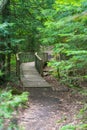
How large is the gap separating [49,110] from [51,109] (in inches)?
5.4

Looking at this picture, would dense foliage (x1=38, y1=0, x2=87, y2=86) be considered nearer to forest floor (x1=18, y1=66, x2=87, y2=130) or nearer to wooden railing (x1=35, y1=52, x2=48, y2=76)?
forest floor (x1=18, y1=66, x2=87, y2=130)

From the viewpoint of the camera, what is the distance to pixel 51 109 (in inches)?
321

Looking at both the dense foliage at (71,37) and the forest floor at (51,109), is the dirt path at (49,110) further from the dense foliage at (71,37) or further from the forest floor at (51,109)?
the dense foliage at (71,37)

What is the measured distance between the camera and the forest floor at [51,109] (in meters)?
6.78

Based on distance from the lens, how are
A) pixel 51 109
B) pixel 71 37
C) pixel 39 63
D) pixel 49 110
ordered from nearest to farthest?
1. pixel 71 37
2. pixel 49 110
3. pixel 51 109
4. pixel 39 63

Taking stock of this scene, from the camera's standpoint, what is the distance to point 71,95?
10430mm

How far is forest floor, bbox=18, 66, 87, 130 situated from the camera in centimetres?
678

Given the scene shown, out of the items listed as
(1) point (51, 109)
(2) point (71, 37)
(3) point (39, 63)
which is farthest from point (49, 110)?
(3) point (39, 63)

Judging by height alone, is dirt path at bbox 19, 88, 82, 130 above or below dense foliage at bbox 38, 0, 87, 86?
below

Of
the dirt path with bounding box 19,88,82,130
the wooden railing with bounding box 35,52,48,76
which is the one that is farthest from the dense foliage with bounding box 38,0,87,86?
the wooden railing with bounding box 35,52,48,76

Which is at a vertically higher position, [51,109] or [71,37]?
[71,37]

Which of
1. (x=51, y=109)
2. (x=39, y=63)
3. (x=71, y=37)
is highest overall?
(x=71, y=37)

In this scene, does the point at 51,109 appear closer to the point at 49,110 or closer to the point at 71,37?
the point at 49,110

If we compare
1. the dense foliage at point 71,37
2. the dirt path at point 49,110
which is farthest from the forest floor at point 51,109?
the dense foliage at point 71,37
